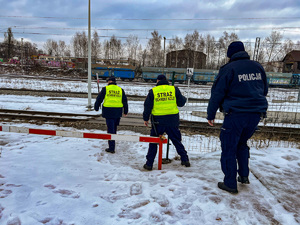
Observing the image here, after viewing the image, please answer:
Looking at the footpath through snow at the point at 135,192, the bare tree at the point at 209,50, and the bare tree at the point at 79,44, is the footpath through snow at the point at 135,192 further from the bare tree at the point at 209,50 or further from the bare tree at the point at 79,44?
the bare tree at the point at 79,44

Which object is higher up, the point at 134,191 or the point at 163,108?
the point at 163,108

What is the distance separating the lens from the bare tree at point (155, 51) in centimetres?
5478

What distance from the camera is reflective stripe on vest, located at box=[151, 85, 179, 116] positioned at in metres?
3.75

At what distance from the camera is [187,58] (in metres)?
53.0

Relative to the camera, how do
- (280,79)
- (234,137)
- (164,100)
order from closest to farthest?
(234,137) → (164,100) → (280,79)

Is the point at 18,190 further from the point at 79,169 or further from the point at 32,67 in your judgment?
the point at 32,67

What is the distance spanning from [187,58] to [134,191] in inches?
2116

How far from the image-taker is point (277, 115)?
372 inches

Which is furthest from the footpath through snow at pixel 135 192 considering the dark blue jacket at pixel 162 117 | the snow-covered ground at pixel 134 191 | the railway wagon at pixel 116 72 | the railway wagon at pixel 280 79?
the railway wagon at pixel 280 79

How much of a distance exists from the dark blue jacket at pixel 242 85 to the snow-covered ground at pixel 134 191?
4.18ft

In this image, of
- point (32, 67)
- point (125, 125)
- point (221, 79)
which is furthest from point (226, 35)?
point (221, 79)

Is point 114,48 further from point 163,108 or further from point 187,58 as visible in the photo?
point 163,108

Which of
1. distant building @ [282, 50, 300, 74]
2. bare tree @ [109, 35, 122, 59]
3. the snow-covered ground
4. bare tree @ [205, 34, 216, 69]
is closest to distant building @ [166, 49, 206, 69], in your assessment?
bare tree @ [205, 34, 216, 69]

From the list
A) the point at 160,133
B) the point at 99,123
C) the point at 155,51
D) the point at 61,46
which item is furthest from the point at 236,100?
the point at 61,46
